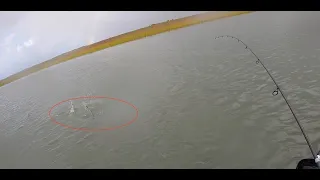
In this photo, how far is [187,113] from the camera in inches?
239

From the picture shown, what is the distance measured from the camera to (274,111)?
5.50 meters

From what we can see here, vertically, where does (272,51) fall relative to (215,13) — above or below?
below

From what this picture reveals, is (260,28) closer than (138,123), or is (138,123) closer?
(138,123)

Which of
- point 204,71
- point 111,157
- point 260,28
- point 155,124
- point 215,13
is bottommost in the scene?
point 111,157

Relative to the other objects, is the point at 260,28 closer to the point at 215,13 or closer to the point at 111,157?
the point at 215,13

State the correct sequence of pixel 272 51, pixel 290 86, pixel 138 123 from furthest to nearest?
pixel 272 51 → pixel 290 86 → pixel 138 123

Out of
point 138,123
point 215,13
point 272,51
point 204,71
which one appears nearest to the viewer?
point 138,123

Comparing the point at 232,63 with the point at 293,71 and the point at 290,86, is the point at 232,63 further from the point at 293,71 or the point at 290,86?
the point at 290,86

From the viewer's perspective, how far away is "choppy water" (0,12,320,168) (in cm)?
468

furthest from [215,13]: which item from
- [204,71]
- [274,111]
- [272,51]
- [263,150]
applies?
[263,150]

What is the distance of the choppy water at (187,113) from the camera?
468cm

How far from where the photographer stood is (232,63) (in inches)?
350

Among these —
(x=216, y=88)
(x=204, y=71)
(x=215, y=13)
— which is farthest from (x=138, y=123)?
(x=215, y=13)

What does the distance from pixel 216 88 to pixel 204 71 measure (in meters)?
1.57
